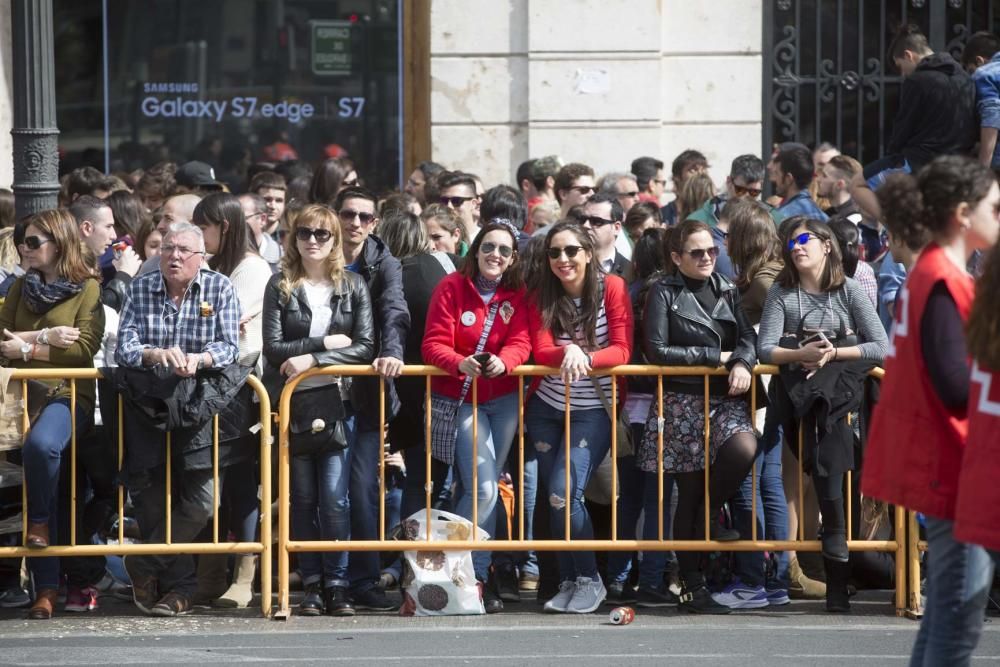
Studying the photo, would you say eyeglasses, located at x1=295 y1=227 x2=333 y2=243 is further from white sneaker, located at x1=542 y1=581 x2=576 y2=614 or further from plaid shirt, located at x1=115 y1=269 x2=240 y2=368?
white sneaker, located at x1=542 y1=581 x2=576 y2=614

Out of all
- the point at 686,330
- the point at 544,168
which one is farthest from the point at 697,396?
the point at 544,168

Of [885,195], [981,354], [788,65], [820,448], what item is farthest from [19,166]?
[788,65]

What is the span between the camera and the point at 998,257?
459 centimetres

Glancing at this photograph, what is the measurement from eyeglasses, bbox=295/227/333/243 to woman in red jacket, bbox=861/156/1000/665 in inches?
131

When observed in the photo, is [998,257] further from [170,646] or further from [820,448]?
[170,646]

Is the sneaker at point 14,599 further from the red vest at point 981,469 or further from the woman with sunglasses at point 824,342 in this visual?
the red vest at point 981,469

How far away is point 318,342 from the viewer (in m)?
7.61

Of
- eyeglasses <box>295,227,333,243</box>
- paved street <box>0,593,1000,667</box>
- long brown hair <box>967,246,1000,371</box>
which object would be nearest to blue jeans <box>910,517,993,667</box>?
long brown hair <box>967,246,1000,371</box>

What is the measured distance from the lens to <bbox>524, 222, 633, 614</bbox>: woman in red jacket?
7621mm

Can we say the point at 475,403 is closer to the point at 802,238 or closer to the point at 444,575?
the point at 444,575

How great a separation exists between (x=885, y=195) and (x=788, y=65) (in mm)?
8870

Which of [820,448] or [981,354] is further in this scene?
[820,448]

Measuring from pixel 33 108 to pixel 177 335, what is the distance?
1647 millimetres

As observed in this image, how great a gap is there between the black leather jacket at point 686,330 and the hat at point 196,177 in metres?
4.10
